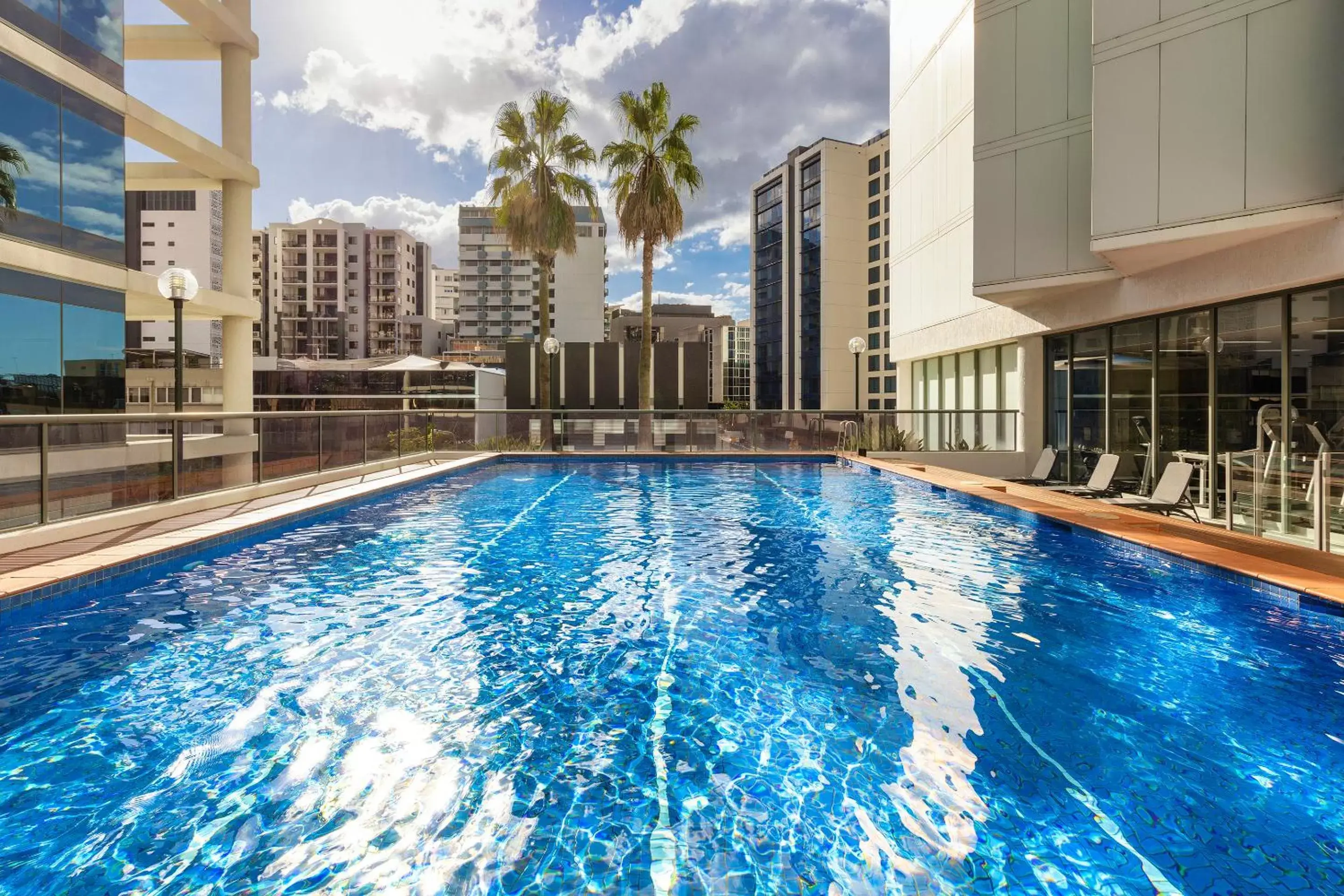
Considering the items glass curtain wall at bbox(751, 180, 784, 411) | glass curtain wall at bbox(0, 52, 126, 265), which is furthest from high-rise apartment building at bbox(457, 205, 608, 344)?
glass curtain wall at bbox(0, 52, 126, 265)

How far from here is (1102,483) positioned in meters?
11.1

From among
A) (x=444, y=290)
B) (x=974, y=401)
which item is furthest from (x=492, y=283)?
(x=974, y=401)

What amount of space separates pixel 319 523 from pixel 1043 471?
1210 cm

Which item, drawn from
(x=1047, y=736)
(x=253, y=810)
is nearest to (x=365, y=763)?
(x=253, y=810)

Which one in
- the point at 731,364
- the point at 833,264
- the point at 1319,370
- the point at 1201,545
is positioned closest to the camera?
the point at 1201,545

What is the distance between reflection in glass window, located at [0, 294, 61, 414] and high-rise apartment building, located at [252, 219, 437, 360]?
7174cm

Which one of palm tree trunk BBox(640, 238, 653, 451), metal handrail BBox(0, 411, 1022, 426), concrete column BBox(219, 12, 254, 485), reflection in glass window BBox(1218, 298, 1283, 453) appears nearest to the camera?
metal handrail BBox(0, 411, 1022, 426)

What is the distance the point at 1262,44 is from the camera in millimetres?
7906

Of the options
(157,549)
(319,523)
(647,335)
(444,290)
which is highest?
(444,290)

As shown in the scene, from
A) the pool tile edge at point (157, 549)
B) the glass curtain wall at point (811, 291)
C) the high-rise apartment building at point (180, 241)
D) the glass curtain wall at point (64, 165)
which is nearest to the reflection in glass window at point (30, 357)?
the glass curtain wall at point (64, 165)

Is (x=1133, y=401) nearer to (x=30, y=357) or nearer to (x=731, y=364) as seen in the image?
(x=30, y=357)

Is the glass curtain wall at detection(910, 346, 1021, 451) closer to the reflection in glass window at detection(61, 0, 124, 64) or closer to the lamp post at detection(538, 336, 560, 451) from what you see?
the lamp post at detection(538, 336, 560, 451)

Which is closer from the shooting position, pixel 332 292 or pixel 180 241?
pixel 180 241

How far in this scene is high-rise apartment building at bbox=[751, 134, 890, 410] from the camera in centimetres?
5641
